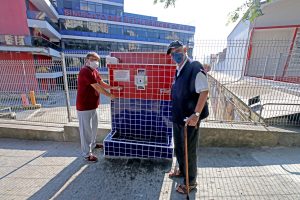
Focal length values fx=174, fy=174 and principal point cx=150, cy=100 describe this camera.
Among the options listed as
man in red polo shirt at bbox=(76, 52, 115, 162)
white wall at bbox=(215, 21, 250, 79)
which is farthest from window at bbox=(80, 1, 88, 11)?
man in red polo shirt at bbox=(76, 52, 115, 162)

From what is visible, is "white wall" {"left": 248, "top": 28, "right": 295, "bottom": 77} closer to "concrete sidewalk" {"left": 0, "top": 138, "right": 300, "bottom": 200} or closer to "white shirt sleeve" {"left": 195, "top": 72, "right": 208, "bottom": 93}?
"concrete sidewalk" {"left": 0, "top": 138, "right": 300, "bottom": 200}

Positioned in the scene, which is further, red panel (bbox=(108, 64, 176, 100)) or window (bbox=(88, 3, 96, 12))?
window (bbox=(88, 3, 96, 12))

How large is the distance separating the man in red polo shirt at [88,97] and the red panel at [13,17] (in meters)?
18.8

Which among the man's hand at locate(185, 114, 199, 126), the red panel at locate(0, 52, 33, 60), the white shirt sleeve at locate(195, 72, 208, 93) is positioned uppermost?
the red panel at locate(0, 52, 33, 60)

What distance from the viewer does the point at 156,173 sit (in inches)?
111

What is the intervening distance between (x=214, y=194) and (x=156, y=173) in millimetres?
897

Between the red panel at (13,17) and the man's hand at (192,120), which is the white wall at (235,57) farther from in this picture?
the red panel at (13,17)

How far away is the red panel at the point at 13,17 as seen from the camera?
52.1ft

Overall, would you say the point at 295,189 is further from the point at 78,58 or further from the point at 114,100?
the point at 78,58

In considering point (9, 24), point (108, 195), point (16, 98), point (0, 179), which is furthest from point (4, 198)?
point (9, 24)

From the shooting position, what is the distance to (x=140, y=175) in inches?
109

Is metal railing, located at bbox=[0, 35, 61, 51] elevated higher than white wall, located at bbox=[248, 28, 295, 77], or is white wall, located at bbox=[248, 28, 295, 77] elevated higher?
metal railing, located at bbox=[0, 35, 61, 51]

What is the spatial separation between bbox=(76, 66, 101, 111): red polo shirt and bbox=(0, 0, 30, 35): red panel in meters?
18.8

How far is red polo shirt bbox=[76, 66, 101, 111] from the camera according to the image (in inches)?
113
